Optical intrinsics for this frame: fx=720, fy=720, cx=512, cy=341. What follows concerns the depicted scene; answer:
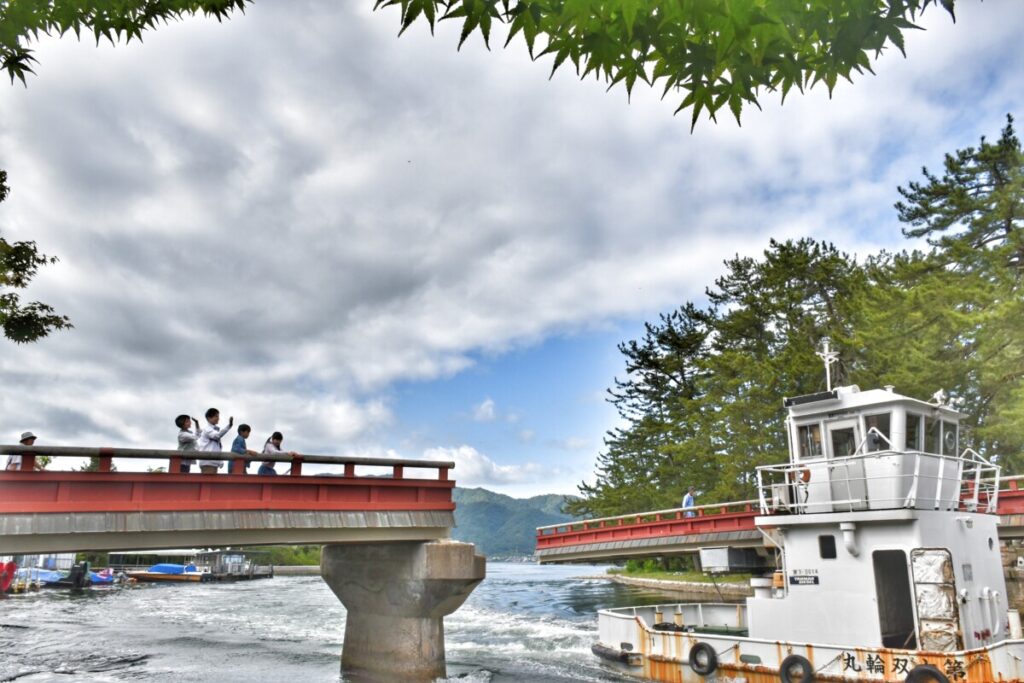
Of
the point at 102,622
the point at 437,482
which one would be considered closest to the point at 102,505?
the point at 437,482

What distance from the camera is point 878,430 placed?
15.9 meters

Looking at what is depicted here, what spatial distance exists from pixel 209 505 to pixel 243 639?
51.5 ft

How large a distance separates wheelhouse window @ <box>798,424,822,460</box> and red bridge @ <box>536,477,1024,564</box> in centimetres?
451

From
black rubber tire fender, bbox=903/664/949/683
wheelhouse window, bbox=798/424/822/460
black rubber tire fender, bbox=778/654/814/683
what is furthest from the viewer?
wheelhouse window, bbox=798/424/822/460

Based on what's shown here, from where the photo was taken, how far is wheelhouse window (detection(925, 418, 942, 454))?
53.8 ft

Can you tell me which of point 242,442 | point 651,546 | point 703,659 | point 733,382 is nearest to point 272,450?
point 242,442

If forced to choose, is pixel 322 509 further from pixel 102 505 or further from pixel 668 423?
pixel 668 423

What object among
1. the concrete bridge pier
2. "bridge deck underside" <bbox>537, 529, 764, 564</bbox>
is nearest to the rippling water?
the concrete bridge pier

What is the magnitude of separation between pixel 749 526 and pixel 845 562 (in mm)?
7607

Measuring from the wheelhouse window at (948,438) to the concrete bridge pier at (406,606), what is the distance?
36.0ft

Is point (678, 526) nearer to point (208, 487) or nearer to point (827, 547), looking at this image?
point (827, 547)

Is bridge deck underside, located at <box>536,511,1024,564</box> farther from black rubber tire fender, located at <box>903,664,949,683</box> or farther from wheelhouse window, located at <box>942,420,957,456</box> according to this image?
black rubber tire fender, located at <box>903,664,949,683</box>

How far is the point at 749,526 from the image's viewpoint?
73.7ft

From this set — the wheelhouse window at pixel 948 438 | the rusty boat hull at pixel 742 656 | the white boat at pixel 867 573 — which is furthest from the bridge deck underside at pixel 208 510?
the wheelhouse window at pixel 948 438
